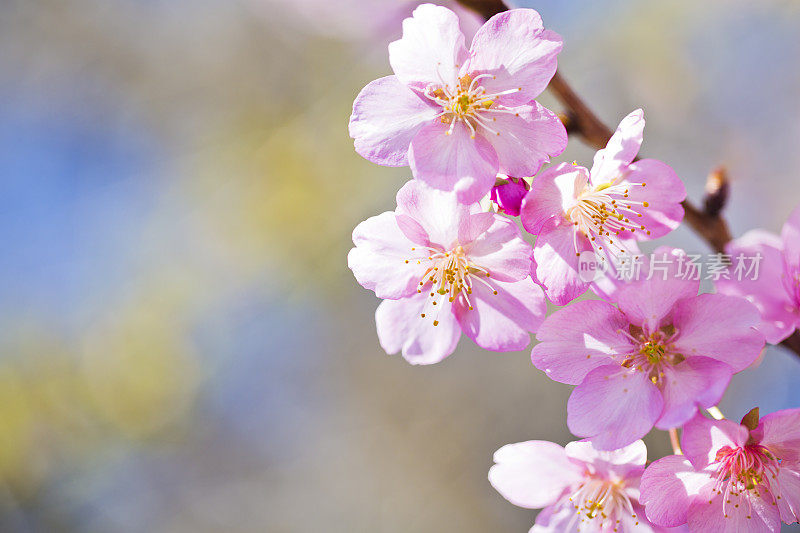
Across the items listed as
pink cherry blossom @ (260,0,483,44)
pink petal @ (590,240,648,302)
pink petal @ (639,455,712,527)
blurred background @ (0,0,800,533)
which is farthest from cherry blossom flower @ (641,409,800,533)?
blurred background @ (0,0,800,533)

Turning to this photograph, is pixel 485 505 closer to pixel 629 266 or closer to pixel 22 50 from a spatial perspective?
pixel 629 266

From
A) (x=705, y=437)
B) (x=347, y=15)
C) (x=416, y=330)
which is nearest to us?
(x=705, y=437)

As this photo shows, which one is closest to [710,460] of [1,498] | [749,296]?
[749,296]

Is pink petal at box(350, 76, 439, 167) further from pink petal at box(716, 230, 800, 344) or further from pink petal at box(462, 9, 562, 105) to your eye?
pink petal at box(716, 230, 800, 344)

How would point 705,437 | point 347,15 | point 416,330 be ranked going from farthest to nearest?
point 347,15, point 416,330, point 705,437

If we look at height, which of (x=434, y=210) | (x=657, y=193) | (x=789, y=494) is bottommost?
(x=789, y=494)

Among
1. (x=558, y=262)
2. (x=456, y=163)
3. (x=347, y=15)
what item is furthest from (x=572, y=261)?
(x=347, y=15)

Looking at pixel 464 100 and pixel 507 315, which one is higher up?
pixel 464 100

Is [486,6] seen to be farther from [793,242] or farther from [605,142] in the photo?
[793,242]
